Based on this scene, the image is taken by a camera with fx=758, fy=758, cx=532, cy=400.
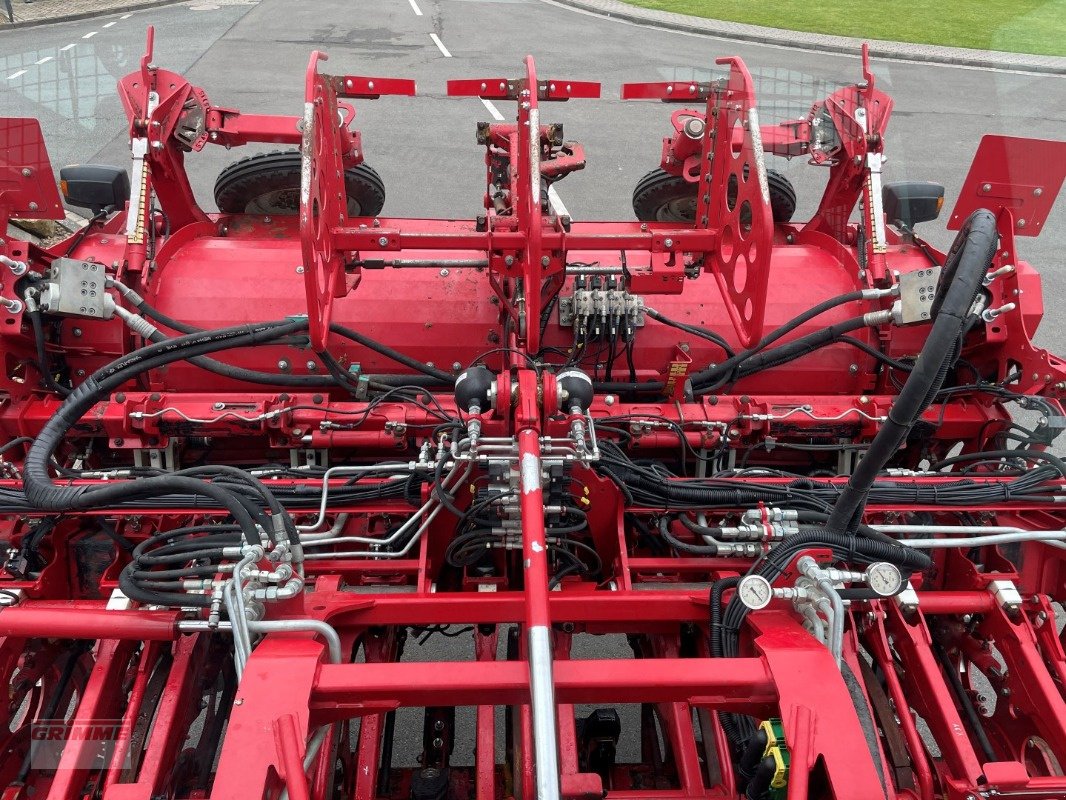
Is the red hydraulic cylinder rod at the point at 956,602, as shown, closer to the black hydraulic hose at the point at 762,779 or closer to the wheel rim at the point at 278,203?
the black hydraulic hose at the point at 762,779

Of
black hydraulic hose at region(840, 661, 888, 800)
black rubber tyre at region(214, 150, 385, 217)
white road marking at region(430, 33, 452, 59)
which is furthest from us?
white road marking at region(430, 33, 452, 59)

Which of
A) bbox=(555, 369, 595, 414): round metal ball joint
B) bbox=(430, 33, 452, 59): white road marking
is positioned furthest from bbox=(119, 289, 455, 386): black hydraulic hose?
bbox=(430, 33, 452, 59): white road marking

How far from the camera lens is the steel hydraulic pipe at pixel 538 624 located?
1466mm

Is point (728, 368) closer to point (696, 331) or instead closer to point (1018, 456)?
point (696, 331)

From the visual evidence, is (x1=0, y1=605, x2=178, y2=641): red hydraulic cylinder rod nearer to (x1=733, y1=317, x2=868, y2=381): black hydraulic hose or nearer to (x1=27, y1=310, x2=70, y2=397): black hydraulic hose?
(x1=27, y1=310, x2=70, y2=397): black hydraulic hose

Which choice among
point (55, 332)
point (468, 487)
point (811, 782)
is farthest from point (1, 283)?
point (811, 782)

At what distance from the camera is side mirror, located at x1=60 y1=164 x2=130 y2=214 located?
3.84 m

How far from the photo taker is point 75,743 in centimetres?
217

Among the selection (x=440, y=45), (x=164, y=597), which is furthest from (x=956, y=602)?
(x=440, y=45)

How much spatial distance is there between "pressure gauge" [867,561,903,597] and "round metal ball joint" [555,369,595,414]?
1.01 metres

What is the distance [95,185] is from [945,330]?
4.00 metres

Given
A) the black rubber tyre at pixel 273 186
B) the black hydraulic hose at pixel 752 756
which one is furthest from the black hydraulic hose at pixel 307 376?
the black hydraulic hose at pixel 752 756

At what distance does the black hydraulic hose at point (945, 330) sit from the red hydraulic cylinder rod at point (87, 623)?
201 centimetres

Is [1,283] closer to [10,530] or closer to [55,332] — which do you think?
[55,332]
